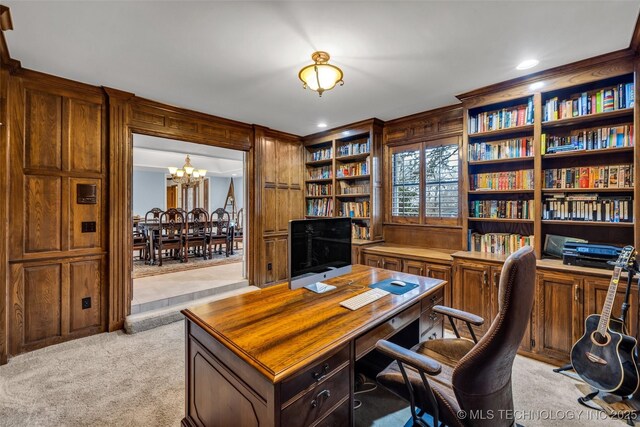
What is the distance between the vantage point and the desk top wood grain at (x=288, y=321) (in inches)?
44.4

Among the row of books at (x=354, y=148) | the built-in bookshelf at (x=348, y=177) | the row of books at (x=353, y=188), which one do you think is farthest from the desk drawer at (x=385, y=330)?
the row of books at (x=354, y=148)

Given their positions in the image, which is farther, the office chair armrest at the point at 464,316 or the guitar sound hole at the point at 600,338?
the guitar sound hole at the point at 600,338

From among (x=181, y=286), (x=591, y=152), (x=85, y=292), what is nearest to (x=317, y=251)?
(x=591, y=152)

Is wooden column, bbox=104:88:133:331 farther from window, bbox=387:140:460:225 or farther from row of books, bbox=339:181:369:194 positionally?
window, bbox=387:140:460:225

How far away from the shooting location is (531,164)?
2965 mm

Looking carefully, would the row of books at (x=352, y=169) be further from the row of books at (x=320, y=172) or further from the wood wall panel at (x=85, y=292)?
the wood wall panel at (x=85, y=292)

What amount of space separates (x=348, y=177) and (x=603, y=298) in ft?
10.1

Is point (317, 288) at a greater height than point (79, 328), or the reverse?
point (317, 288)

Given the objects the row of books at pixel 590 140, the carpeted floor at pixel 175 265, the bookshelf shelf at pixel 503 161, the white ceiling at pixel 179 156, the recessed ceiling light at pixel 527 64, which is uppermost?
the white ceiling at pixel 179 156

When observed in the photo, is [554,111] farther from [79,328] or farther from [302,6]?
[79,328]

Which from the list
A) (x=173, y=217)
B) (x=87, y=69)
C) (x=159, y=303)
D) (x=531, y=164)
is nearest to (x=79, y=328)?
(x=159, y=303)

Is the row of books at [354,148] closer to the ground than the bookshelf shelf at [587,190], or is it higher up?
higher up

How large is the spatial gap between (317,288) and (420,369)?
3.13ft

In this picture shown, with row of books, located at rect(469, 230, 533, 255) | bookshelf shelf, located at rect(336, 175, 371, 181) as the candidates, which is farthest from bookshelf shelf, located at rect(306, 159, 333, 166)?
row of books, located at rect(469, 230, 533, 255)
